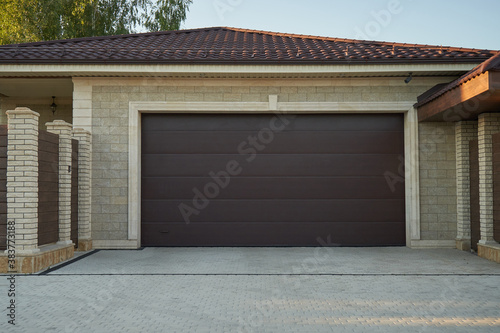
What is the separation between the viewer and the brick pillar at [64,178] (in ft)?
26.7

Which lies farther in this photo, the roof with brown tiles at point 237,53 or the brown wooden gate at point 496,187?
the roof with brown tiles at point 237,53

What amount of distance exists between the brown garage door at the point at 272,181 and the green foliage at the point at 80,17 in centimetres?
1331

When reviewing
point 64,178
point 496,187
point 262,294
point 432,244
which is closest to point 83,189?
point 64,178

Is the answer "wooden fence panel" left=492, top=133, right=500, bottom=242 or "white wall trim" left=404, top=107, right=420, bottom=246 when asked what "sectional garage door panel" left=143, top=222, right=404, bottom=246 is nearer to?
"white wall trim" left=404, top=107, right=420, bottom=246

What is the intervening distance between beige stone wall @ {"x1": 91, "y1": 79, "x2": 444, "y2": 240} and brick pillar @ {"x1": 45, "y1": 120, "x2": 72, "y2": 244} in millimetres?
1137

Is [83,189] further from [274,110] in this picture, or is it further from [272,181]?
[274,110]

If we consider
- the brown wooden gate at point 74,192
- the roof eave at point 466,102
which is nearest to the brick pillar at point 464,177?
the roof eave at point 466,102

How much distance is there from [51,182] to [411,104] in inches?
269

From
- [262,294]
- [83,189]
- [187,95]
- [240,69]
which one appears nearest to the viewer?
[262,294]

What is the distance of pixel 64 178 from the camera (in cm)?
822

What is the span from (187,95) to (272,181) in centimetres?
242

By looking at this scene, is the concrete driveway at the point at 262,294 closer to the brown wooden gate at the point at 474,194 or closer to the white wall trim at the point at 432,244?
the brown wooden gate at the point at 474,194

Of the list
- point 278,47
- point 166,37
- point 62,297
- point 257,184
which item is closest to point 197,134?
point 257,184

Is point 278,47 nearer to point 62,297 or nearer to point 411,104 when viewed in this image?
point 411,104
